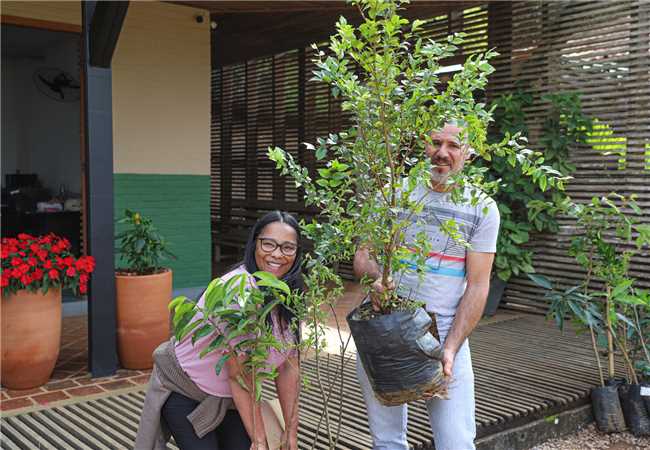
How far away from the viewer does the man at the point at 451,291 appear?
7.12 feet

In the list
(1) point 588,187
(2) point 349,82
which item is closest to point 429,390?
(2) point 349,82

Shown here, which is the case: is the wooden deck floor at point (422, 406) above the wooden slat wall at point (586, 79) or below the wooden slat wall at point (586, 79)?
below

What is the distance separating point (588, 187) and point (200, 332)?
17.3 ft

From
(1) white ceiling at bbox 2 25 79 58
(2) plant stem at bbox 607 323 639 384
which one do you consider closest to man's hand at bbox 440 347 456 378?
(2) plant stem at bbox 607 323 639 384

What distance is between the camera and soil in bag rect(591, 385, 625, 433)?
3.90 m

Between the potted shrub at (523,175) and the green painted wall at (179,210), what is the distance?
323cm

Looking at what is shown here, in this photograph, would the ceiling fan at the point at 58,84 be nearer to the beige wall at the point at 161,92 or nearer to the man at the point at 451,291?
the beige wall at the point at 161,92

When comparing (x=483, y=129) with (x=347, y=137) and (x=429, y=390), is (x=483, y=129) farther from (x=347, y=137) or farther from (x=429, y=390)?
(x=429, y=390)

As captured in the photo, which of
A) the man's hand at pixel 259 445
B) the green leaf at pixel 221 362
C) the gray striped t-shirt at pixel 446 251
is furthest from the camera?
the gray striped t-shirt at pixel 446 251

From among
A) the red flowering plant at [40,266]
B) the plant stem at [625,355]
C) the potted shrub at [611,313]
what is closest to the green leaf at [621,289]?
the potted shrub at [611,313]

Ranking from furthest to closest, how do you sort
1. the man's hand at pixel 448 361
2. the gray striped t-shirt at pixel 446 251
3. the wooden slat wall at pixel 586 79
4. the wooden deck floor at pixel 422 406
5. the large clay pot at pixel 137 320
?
the wooden slat wall at pixel 586 79 < the large clay pot at pixel 137 320 < the wooden deck floor at pixel 422 406 < the gray striped t-shirt at pixel 446 251 < the man's hand at pixel 448 361

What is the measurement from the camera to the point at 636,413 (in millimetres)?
3855

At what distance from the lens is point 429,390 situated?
1.91 m

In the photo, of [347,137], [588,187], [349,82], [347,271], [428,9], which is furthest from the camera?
[347,271]
